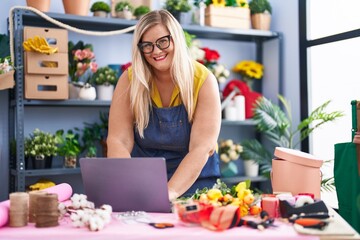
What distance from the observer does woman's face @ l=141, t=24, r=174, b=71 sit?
2.17 m

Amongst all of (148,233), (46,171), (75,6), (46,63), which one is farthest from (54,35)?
(148,233)

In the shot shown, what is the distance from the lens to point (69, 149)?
3.59m

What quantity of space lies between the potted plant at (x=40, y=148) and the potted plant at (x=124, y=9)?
1.05m

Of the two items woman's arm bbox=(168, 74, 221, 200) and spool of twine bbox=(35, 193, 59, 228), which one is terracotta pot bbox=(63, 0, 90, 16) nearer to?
woman's arm bbox=(168, 74, 221, 200)

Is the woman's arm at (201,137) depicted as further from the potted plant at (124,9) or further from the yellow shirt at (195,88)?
the potted plant at (124,9)

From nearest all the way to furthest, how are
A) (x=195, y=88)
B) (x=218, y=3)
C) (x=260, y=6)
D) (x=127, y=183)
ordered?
1. (x=127, y=183)
2. (x=195, y=88)
3. (x=218, y=3)
4. (x=260, y=6)

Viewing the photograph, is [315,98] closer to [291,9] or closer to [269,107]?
[269,107]

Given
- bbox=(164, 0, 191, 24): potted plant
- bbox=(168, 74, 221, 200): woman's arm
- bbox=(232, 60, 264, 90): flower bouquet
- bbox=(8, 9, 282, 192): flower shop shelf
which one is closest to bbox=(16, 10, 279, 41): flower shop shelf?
bbox=(8, 9, 282, 192): flower shop shelf

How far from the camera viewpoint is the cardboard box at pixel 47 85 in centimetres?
340

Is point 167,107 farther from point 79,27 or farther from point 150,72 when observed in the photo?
point 79,27

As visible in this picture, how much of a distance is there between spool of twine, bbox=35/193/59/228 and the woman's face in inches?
34.8

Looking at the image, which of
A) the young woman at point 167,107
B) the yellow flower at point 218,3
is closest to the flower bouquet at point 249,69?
the yellow flower at point 218,3

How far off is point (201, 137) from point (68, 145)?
1716 millimetres

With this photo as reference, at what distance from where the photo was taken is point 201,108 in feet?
7.25
